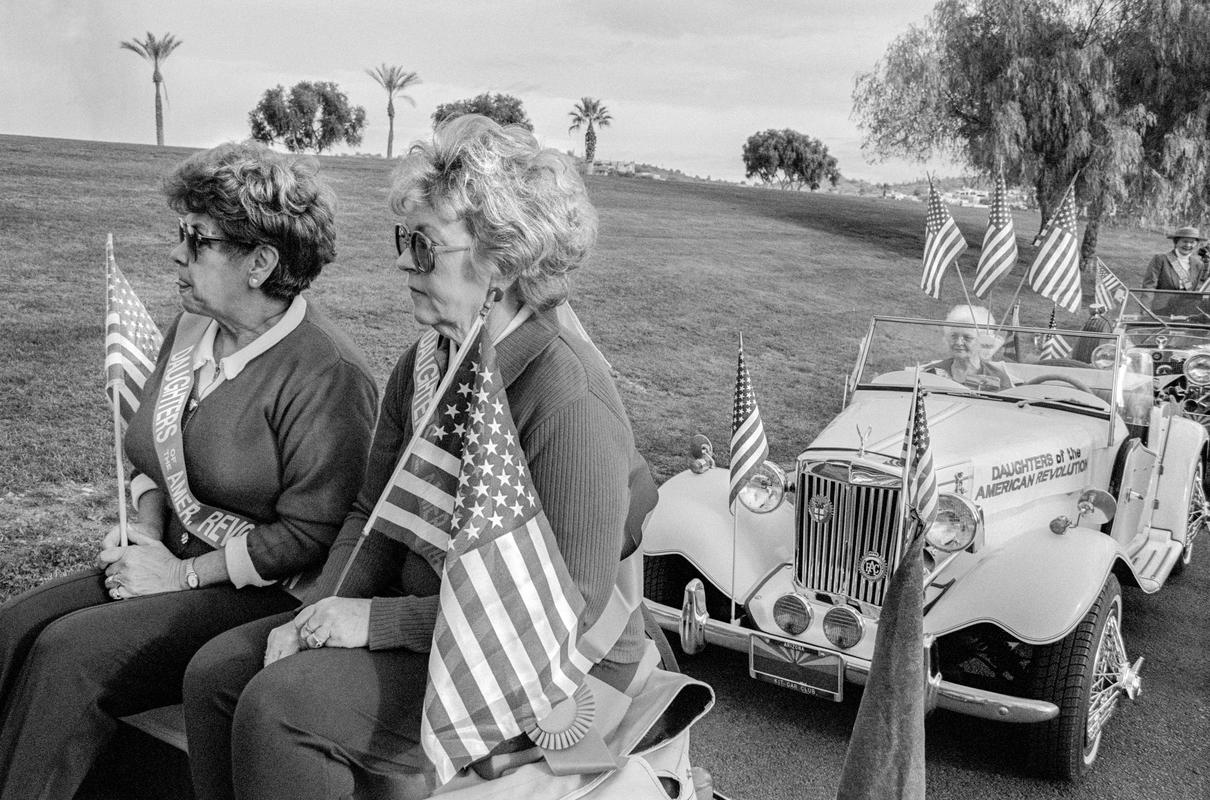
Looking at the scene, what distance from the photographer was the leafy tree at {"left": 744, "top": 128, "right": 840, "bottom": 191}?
2687 inches

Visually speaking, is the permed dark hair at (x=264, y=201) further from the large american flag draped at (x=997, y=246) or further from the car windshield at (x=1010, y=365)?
the large american flag draped at (x=997, y=246)

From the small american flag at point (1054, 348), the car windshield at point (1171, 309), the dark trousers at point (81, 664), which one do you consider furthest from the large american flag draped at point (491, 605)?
the car windshield at point (1171, 309)

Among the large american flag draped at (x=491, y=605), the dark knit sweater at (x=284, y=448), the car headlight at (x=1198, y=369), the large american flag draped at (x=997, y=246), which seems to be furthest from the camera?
the car headlight at (x=1198, y=369)

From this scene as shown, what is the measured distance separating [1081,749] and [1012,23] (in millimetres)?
23465

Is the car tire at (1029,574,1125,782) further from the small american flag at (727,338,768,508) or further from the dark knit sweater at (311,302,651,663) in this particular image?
the dark knit sweater at (311,302,651,663)

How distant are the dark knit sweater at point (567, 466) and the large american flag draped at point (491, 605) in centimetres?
8

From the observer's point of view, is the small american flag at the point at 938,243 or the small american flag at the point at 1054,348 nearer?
the small american flag at the point at 1054,348

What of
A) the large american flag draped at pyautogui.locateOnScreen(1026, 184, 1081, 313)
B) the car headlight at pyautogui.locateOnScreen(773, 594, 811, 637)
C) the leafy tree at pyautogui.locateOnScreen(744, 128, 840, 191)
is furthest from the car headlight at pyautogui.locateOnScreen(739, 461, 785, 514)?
the leafy tree at pyautogui.locateOnScreen(744, 128, 840, 191)

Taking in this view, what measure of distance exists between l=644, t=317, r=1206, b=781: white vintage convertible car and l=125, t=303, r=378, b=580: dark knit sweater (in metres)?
1.90

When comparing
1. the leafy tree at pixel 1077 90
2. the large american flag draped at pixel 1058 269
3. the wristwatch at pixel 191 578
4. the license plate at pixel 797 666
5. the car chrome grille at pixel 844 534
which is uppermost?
the leafy tree at pixel 1077 90

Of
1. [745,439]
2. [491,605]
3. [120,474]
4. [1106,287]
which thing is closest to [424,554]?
[491,605]

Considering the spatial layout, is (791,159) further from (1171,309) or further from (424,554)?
(424,554)

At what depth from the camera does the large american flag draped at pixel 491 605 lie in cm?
184

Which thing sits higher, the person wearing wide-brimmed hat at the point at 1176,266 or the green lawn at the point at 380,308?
the person wearing wide-brimmed hat at the point at 1176,266
